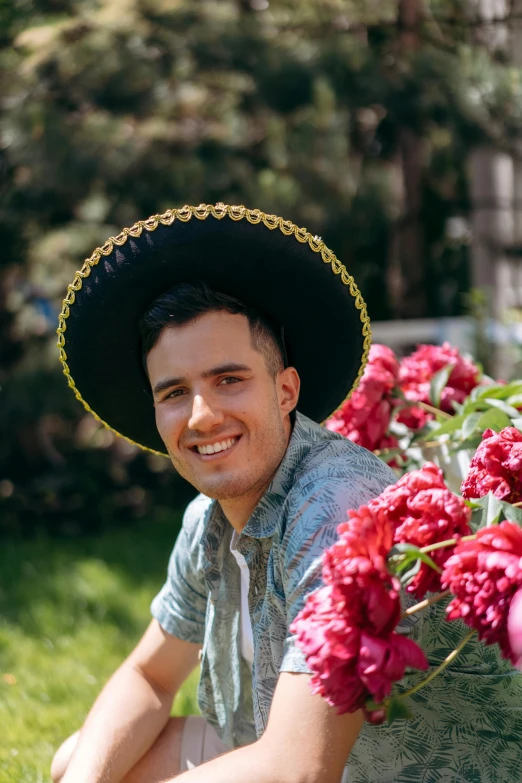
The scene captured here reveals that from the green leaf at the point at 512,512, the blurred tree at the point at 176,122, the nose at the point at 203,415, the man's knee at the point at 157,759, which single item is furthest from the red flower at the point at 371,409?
the blurred tree at the point at 176,122

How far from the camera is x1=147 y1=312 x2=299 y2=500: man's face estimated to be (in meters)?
1.78

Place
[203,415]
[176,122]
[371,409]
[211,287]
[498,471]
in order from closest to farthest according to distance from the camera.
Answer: [498,471], [203,415], [211,287], [371,409], [176,122]

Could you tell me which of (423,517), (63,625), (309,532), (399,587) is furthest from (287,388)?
(63,625)

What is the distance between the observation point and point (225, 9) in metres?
5.57

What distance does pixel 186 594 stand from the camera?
7.29ft

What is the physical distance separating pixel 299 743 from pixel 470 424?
36.7 inches

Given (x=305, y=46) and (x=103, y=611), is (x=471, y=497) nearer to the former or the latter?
(x=103, y=611)

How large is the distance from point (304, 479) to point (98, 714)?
2.74 feet

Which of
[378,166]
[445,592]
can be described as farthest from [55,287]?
[445,592]

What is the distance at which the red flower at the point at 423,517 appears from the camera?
134 centimetres

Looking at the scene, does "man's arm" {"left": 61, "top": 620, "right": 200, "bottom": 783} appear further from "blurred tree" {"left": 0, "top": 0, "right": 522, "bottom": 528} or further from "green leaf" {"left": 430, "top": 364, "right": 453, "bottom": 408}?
"blurred tree" {"left": 0, "top": 0, "right": 522, "bottom": 528}

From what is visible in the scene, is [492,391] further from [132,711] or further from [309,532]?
[132,711]

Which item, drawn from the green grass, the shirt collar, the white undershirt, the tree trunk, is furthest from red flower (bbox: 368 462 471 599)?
the tree trunk

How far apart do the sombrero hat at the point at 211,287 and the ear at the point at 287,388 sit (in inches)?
4.3
